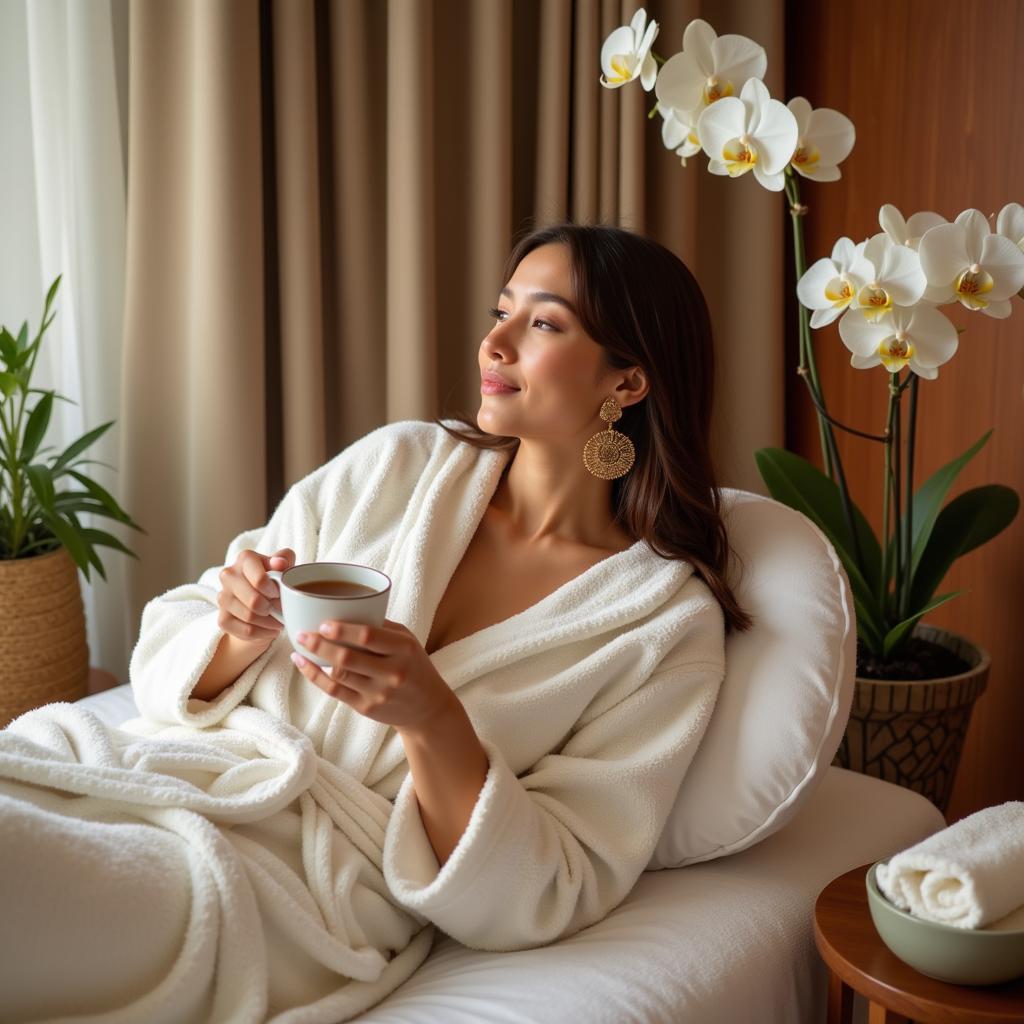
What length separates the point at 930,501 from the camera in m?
2.29

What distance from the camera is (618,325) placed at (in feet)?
5.69

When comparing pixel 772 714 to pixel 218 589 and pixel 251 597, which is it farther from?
pixel 218 589

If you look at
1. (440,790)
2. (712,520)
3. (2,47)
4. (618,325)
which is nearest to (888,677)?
(712,520)

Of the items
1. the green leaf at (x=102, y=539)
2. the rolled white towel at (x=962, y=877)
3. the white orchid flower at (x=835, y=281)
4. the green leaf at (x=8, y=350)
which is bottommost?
the rolled white towel at (x=962, y=877)

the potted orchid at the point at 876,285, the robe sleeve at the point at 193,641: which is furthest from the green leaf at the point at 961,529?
the robe sleeve at the point at 193,641

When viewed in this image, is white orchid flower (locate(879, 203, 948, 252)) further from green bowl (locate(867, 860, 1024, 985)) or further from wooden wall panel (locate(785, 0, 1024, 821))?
green bowl (locate(867, 860, 1024, 985))

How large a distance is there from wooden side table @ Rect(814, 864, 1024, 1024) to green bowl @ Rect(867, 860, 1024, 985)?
16 millimetres

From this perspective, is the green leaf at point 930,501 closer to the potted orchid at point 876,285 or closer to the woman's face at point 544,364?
the potted orchid at point 876,285

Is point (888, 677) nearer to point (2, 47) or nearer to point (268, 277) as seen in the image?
point (268, 277)

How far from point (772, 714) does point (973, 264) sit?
0.70 metres

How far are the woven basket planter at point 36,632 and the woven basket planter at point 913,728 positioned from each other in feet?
4.73

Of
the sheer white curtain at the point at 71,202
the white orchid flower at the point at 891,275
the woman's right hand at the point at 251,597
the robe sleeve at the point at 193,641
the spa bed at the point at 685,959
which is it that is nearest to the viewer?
the spa bed at the point at 685,959

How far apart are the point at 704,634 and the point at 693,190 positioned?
1.62m

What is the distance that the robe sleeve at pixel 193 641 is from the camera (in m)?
1.65
